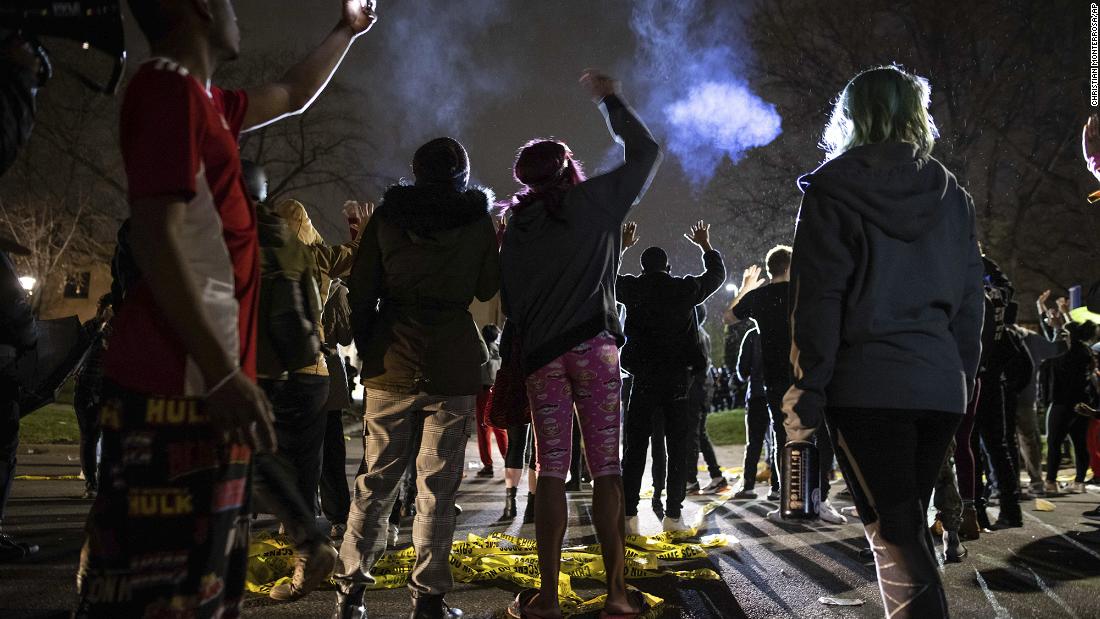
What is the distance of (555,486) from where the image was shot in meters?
3.79

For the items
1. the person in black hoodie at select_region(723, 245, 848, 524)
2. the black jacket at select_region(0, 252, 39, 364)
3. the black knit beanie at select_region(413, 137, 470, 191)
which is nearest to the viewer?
the black knit beanie at select_region(413, 137, 470, 191)

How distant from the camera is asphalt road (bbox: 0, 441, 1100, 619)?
4.08m

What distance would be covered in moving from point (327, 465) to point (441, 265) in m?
2.28

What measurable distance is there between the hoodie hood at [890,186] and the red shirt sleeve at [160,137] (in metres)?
1.91

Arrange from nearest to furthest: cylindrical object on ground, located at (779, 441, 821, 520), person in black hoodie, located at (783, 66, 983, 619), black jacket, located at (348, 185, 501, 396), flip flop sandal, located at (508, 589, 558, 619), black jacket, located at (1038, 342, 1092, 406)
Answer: person in black hoodie, located at (783, 66, 983, 619), flip flop sandal, located at (508, 589, 558, 619), black jacket, located at (348, 185, 501, 396), cylindrical object on ground, located at (779, 441, 821, 520), black jacket, located at (1038, 342, 1092, 406)

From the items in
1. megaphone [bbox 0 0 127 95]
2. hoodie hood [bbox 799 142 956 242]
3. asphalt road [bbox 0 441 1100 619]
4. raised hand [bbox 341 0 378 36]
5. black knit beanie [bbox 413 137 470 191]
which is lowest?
asphalt road [bbox 0 441 1100 619]

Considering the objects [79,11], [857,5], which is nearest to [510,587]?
[79,11]

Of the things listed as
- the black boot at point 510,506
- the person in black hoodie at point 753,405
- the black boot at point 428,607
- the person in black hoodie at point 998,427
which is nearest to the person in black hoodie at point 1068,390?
the person in black hoodie at point 998,427

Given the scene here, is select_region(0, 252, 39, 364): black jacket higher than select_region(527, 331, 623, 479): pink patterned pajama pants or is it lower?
higher

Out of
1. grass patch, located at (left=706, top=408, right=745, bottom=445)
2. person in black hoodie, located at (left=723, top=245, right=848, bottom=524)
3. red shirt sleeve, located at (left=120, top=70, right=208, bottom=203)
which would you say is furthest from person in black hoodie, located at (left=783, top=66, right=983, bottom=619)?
grass patch, located at (left=706, top=408, right=745, bottom=445)

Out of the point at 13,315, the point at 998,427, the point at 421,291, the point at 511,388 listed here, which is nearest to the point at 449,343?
the point at 421,291

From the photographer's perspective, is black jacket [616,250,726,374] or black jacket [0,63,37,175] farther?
black jacket [616,250,726,374]

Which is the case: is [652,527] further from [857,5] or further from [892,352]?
[857,5]

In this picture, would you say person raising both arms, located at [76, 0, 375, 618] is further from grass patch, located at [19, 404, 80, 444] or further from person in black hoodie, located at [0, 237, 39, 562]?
grass patch, located at [19, 404, 80, 444]
